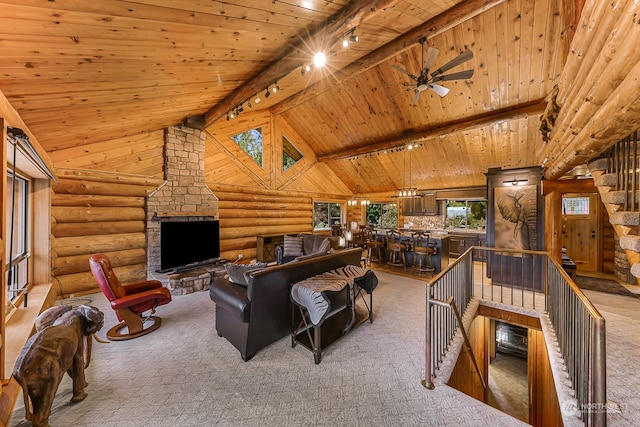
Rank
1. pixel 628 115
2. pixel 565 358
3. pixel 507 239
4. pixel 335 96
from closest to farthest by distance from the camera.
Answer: pixel 628 115 < pixel 565 358 < pixel 507 239 < pixel 335 96

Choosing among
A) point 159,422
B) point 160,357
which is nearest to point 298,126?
point 160,357

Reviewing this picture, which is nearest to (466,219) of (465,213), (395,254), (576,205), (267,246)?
(465,213)

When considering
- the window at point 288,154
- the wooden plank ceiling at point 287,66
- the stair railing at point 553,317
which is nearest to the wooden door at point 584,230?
the wooden plank ceiling at point 287,66

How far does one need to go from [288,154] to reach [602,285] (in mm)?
9252

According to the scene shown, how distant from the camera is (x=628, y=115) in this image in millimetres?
1762

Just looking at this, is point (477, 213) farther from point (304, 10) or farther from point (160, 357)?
point (160, 357)

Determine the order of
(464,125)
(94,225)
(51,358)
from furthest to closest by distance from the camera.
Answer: (464,125) → (94,225) → (51,358)

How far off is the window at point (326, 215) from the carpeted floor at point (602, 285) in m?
7.70

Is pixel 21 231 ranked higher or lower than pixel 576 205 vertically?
lower

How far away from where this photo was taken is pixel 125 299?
3098 mm

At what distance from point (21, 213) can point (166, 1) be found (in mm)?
4521

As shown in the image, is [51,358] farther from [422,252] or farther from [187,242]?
[422,252]

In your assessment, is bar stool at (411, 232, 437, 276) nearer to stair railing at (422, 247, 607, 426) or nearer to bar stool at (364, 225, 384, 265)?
bar stool at (364, 225, 384, 265)

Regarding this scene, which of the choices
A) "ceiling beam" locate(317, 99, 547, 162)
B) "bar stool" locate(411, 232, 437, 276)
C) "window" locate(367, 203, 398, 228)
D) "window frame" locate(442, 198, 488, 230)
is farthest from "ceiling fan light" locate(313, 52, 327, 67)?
"window" locate(367, 203, 398, 228)
